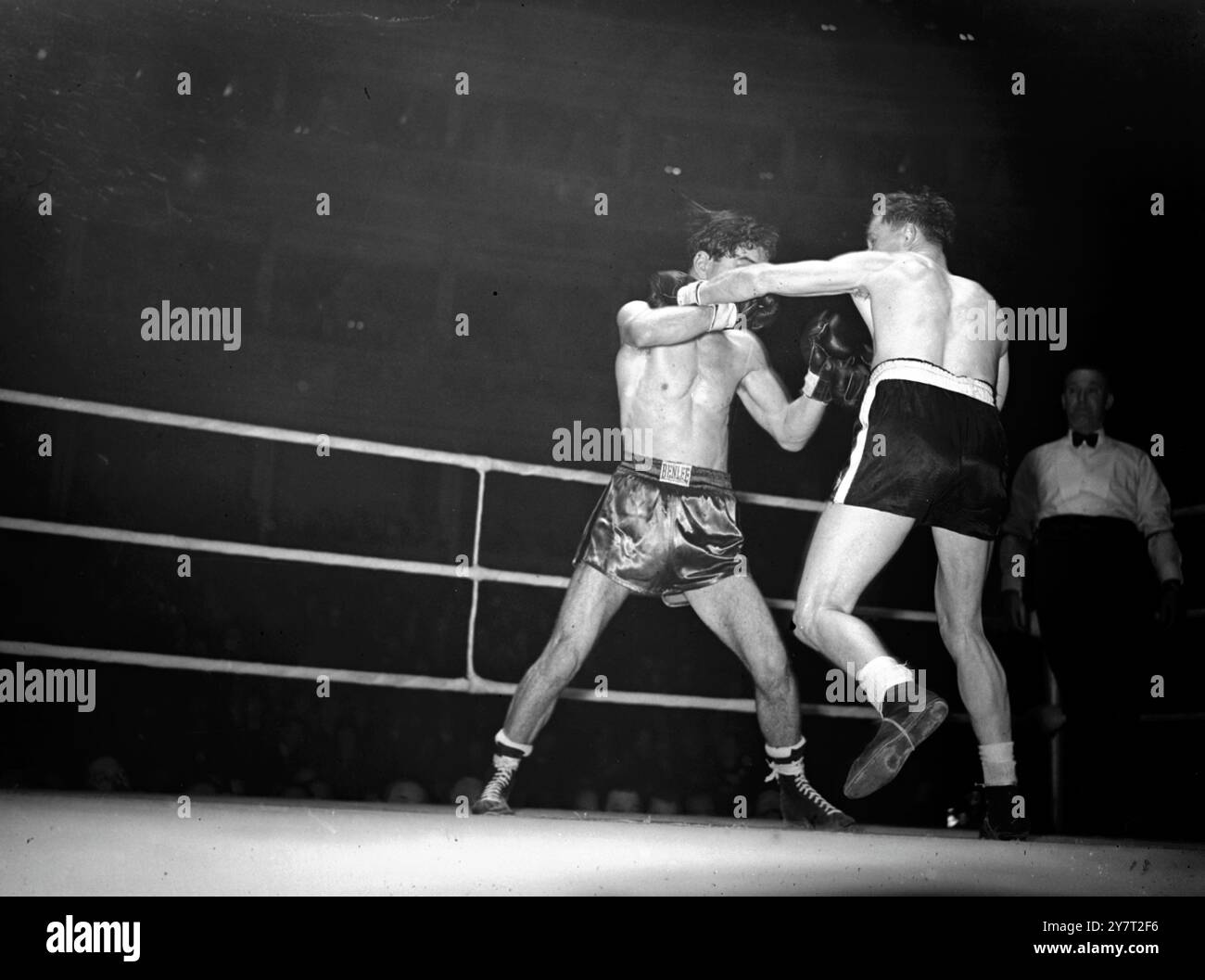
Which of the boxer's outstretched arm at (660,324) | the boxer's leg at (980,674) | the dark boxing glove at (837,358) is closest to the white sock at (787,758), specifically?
the boxer's leg at (980,674)

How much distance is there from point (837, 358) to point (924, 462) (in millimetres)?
332

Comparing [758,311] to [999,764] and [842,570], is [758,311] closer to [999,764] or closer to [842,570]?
[842,570]

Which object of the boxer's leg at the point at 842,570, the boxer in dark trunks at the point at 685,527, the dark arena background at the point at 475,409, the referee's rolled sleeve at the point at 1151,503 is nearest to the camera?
the boxer's leg at the point at 842,570

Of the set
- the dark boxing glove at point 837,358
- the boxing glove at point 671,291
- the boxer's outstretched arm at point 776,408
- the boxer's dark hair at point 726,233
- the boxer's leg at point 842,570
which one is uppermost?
the boxer's dark hair at point 726,233

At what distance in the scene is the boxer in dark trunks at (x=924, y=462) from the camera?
2412 millimetres

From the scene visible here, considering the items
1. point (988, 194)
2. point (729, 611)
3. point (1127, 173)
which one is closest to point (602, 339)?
point (729, 611)

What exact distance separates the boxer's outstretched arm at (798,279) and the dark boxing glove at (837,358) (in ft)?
0.24

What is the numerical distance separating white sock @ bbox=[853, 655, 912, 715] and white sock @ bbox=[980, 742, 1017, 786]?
49cm

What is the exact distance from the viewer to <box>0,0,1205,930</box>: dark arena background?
7.88 ft

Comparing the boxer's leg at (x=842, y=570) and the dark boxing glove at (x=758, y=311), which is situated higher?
the dark boxing glove at (x=758, y=311)

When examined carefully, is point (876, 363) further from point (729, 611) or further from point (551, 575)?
point (551, 575)

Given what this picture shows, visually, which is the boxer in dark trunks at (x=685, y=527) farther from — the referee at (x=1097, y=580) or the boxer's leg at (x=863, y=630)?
the referee at (x=1097, y=580)

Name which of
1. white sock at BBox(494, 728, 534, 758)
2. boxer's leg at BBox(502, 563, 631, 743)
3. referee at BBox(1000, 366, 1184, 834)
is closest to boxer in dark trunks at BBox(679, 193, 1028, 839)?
referee at BBox(1000, 366, 1184, 834)
